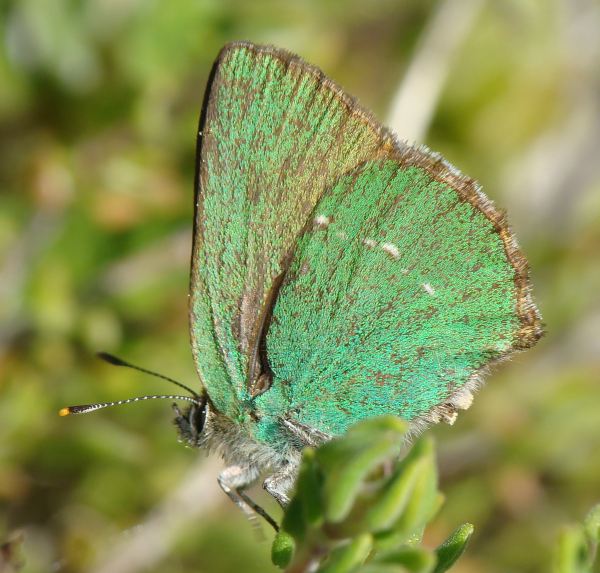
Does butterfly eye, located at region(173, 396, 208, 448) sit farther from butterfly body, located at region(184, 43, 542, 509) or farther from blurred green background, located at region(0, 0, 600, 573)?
blurred green background, located at region(0, 0, 600, 573)

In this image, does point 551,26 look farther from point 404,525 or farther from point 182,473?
point 404,525

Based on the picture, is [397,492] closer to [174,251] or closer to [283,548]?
[283,548]

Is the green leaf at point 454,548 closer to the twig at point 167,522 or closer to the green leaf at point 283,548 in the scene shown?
the green leaf at point 283,548

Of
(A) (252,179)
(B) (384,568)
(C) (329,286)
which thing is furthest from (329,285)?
(B) (384,568)

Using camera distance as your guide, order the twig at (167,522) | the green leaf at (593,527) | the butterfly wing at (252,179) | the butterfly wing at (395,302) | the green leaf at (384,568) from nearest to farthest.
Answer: the green leaf at (384,568) → the green leaf at (593,527) → the butterfly wing at (252,179) → the butterfly wing at (395,302) → the twig at (167,522)

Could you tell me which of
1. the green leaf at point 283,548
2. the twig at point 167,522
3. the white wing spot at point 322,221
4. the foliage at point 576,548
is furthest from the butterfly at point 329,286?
the twig at point 167,522

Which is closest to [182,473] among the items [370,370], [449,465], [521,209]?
[449,465]
